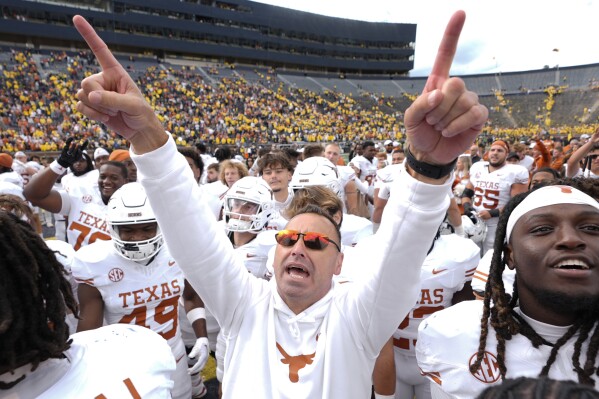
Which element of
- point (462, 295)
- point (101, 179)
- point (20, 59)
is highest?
point (20, 59)

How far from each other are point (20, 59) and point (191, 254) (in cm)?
3661

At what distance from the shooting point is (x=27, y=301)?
1.21 meters

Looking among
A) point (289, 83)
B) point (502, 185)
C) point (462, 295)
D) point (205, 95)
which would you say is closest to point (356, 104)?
point (289, 83)

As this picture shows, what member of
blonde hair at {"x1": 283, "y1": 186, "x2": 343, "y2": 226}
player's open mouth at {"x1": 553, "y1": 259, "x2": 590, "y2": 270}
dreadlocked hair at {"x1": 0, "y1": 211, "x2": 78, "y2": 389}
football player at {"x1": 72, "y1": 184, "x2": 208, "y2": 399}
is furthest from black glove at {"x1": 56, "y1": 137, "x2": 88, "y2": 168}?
player's open mouth at {"x1": 553, "y1": 259, "x2": 590, "y2": 270}

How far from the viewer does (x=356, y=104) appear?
4534 centimetres

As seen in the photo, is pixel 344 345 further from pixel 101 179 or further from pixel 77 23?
pixel 101 179

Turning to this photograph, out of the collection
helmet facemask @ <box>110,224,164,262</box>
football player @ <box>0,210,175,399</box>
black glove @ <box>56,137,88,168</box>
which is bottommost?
helmet facemask @ <box>110,224,164,262</box>

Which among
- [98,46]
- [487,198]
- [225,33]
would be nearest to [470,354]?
[98,46]

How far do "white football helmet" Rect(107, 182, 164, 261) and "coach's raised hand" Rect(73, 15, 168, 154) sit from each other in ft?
3.91

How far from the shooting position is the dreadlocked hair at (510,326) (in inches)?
51.9

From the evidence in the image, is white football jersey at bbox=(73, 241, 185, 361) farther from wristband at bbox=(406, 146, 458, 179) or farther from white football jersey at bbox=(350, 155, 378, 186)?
white football jersey at bbox=(350, 155, 378, 186)

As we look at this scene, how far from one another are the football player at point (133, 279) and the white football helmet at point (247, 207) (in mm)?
713

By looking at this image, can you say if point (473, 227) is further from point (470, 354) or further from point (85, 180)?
point (85, 180)

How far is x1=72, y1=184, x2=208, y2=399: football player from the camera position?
2.40 metres
